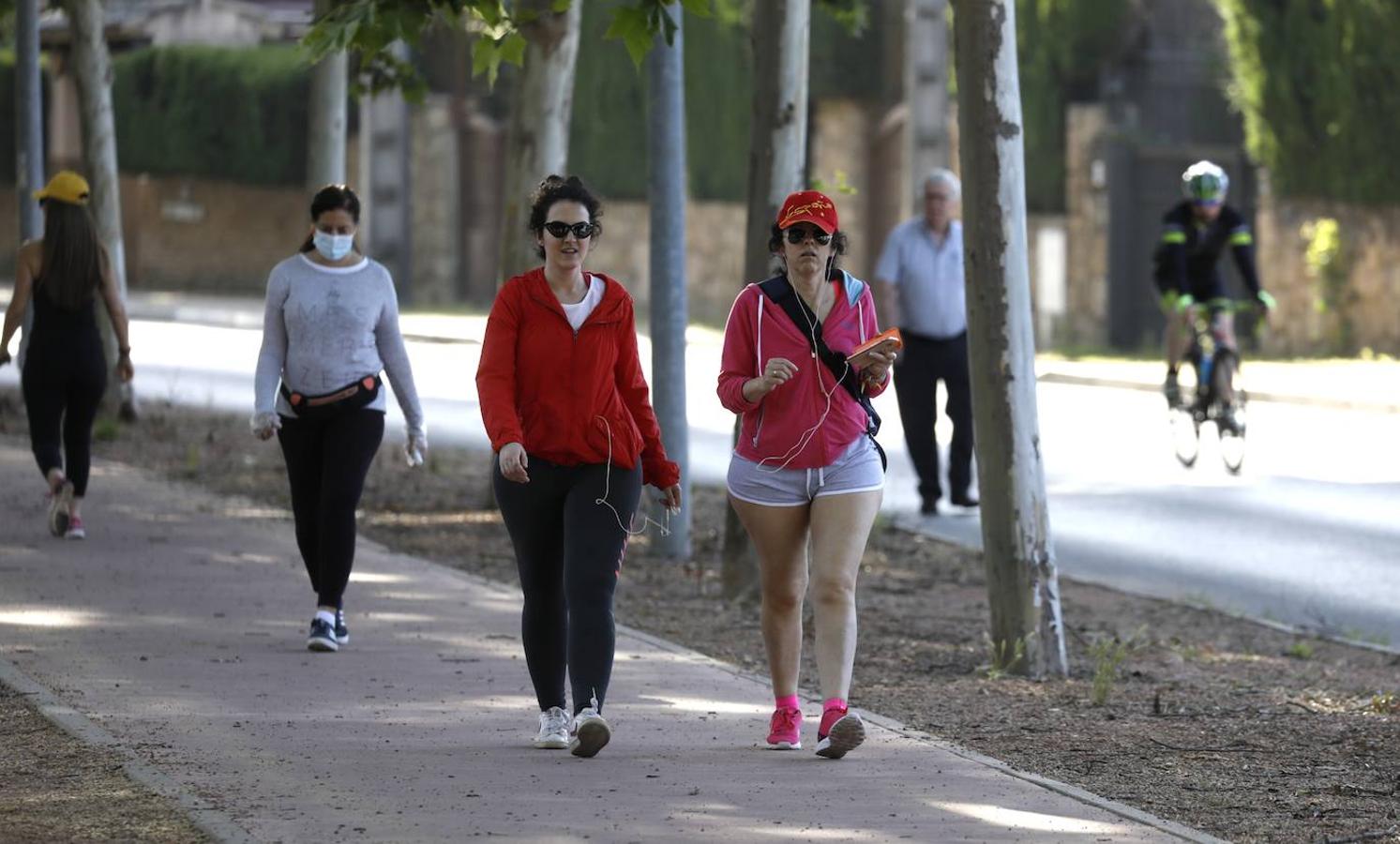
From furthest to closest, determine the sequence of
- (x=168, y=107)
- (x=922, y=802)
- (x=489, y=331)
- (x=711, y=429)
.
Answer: (x=168, y=107)
(x=711, y=429)
(x=489, y=331)
(x=922, y=802)

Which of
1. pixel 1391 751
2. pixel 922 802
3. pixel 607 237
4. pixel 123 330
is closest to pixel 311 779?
pixel 922 802

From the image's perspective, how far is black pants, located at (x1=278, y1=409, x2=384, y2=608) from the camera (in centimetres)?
975

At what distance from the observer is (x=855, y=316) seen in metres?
7.83

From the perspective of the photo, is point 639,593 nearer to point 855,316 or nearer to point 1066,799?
point 855,316

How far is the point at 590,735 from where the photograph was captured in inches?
294

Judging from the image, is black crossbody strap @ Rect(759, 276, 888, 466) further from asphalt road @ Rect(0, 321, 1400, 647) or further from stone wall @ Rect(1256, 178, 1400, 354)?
stone wall @ Rect(1256, 178, 1400, 354)

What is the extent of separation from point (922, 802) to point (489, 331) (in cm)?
204

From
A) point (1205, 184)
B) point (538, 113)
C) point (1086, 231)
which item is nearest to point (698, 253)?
point (1086, 231)

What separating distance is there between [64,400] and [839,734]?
6346mm

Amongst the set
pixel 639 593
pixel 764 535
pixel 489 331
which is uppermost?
pixel 489 331

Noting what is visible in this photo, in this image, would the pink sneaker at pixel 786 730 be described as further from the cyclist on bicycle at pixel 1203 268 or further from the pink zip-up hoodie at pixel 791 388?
the cyclist on bicycle at pixel 1203 268

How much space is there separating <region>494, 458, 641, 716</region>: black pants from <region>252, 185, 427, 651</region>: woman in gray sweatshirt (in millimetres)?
1939

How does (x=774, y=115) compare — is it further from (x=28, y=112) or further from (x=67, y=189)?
(x=28, y=112)

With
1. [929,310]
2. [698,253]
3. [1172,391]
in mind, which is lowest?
[1172,391]
